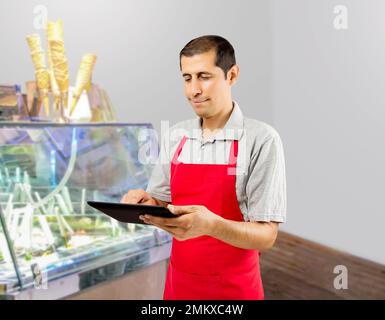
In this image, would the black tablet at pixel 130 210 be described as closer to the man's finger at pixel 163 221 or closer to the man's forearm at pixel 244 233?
the man's finger at pixel 163 221

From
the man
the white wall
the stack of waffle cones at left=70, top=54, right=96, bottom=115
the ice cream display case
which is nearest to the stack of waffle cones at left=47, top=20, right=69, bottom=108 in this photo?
the stack of waffle cones at left=70, top=54, right=96, bottom=115

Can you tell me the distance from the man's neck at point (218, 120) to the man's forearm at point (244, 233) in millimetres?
308

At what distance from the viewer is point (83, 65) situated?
2311 mm

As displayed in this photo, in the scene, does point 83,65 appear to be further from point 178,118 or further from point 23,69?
point 178,118

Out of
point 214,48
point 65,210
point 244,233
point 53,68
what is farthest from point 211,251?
point 53,68

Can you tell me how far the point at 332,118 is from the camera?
11.9 feet

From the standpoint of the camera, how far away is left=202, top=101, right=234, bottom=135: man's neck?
3.72 feet

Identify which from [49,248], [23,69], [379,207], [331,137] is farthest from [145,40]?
[379,207]

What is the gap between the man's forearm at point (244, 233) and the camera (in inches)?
38.0

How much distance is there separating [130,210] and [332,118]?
3102mm

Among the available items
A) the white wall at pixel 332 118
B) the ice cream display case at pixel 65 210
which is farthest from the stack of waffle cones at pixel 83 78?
the white wall at pixel 332 118

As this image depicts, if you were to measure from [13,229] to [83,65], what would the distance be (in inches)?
42.2

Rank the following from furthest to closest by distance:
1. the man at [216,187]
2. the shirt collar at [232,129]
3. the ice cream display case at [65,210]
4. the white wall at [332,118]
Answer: the white wall at [332,118], the ice cream display case at [65,210], the shirt collar at [232,129], the man at [216,187]

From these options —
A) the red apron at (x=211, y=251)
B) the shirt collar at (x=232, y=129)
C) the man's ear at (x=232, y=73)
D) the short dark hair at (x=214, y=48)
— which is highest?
the short dark hair at (x=214, y=48)
